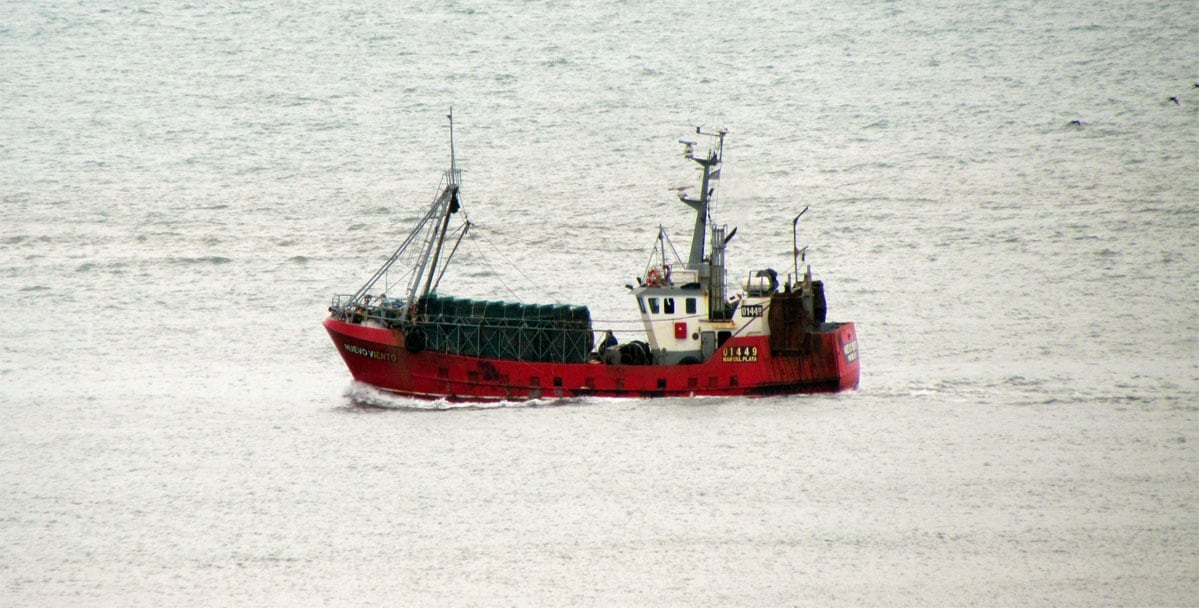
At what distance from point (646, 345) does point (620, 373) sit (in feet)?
4.82


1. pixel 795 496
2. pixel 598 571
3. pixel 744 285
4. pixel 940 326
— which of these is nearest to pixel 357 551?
A: pixel 598 571

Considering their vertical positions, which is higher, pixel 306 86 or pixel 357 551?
pixel 306 86

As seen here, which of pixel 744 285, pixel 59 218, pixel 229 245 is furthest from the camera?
pixel 59 218

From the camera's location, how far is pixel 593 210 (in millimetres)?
69438

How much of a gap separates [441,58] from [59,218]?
33932 millimetres

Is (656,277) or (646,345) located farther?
(646,345)

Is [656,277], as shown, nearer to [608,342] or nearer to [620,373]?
[608,342]

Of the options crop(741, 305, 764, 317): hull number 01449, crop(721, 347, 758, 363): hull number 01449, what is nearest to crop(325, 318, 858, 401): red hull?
crop(721, 347, 758, 363): hull number 01449

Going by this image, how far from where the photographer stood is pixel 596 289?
56.8 metres

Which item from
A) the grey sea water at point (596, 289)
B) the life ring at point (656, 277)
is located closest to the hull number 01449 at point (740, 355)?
the grey sea water at point (596, 289)

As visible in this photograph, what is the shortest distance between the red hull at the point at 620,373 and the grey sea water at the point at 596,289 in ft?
2.05

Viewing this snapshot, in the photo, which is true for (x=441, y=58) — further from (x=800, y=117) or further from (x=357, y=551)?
(x=357, y=551)

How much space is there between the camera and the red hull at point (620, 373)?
43.3m

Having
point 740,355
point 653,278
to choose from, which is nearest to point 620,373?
point 653,278
